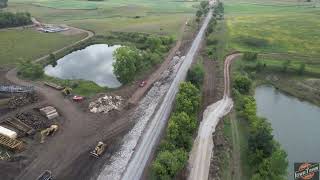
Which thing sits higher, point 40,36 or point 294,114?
point 40,36

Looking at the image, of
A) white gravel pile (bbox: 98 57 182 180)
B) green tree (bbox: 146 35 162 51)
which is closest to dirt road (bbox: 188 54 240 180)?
white gravel pile (bbox: 98 57 182 180)

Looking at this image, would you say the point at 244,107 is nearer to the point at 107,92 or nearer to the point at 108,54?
the point at 107,92

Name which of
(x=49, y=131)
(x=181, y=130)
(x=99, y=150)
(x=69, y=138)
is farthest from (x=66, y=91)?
(x=181, y=130)

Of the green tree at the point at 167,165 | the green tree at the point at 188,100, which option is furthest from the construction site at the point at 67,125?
the green tree at the point at 167,165

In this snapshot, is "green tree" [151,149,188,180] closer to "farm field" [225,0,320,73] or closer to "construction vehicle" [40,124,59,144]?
"construction vehicle" [40,124,59,144]

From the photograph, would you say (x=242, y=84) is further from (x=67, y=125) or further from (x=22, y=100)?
(x=22, y=100)

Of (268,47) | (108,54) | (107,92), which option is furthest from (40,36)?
(268,47)
